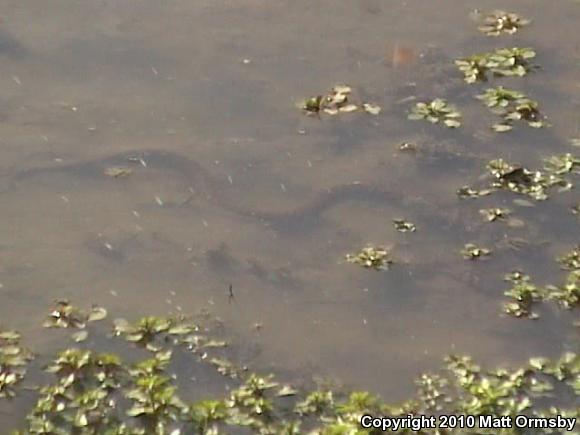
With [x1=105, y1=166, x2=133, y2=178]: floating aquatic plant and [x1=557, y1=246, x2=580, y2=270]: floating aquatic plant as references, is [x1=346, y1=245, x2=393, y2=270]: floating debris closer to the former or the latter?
[x1=557, y1=246, x2=580, y2=270]: floating aquatic plant

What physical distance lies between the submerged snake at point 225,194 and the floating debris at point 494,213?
17cm

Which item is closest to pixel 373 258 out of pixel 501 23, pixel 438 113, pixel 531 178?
pixel 531 178

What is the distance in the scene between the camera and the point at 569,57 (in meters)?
5.33

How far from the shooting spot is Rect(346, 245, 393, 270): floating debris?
4.21 meters

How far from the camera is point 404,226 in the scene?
4.39m

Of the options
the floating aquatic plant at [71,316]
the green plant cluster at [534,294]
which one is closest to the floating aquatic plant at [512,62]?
the green plant cluster at [534,294]

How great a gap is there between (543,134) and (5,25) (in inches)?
111

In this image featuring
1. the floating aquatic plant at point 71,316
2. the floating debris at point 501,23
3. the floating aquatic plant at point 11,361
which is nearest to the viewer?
the floating aquatic plant at point 11,361

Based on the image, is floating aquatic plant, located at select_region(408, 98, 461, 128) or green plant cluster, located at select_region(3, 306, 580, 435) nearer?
green plant cluster, located at select_region(3, 306, 580, 435)

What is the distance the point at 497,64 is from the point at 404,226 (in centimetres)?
129

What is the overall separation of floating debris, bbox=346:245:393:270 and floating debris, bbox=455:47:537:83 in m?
1.31

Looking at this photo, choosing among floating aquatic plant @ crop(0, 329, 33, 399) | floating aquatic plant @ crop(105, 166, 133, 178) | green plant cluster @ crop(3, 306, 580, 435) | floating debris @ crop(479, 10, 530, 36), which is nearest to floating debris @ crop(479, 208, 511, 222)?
green plant cluster @ crop(3, 306, 580, 435)

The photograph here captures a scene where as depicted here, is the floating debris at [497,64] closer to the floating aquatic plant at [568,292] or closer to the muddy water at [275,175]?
the muddy water at [275,175]

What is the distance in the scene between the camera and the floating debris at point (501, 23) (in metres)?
5.48
